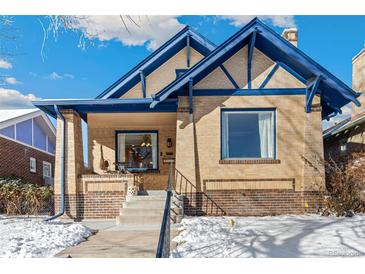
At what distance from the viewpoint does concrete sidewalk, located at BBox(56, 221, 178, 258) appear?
6285 mm

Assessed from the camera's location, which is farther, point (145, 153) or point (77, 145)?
point (145, 153)

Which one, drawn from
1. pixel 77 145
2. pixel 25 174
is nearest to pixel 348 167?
pixel 77 145

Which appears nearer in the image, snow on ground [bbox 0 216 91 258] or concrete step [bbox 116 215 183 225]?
snow on ground [bbox 0 216 91 258]

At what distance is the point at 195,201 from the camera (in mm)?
10508

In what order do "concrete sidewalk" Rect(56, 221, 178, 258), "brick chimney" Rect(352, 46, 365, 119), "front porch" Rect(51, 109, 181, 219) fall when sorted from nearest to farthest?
"concrete sidewalk" Rect(56, 221, 178, 258)
"front porch" Rect(51, 109, 181, 219)
"brick chimney" Rect(352, 46, 365, 119)

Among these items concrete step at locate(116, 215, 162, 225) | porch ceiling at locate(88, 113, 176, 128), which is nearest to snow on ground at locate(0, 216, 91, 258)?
concrete step at locate(116, 215, 162, 225)

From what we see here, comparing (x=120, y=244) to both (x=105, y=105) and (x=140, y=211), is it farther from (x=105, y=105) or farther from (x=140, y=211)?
(x=105, y=105)

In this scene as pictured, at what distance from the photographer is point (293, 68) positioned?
10.9 meters

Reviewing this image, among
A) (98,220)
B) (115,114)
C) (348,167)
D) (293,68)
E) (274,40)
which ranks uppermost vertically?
(274,40)

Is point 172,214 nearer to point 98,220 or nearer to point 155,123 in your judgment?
point 98,220

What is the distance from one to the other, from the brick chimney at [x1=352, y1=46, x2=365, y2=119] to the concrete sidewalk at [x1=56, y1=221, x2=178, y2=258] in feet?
33.4

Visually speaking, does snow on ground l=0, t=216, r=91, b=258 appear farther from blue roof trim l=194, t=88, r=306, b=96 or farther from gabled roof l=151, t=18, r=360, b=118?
blue roof trim l=194, t=88, r=306, b=96

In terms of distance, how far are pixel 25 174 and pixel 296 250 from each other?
15032 mm

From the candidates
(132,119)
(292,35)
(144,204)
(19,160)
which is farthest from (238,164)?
(19,160)
